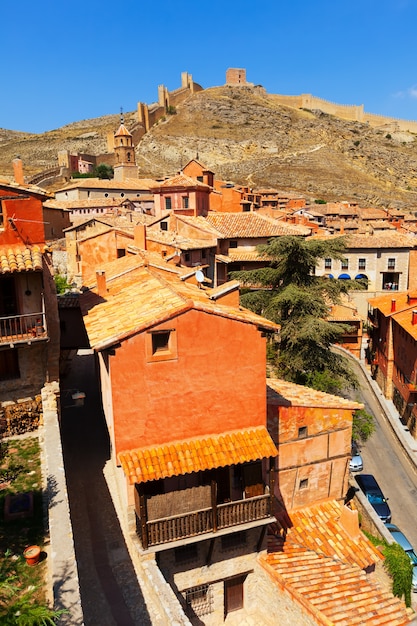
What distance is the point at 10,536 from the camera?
11.7m

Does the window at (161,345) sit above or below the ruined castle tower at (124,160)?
below

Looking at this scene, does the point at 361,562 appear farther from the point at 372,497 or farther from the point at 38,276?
the point at 38,276

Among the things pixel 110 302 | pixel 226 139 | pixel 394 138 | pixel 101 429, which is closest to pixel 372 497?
pixel 101 429

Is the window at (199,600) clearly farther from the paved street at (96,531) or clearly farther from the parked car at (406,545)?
the parked car at (406,545)

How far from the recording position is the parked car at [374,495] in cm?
2344

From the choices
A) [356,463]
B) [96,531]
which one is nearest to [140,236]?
[356,463]

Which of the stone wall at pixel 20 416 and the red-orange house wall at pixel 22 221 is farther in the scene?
the red-orange house wall at pixel 22 221

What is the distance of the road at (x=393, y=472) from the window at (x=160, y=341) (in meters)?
17.5

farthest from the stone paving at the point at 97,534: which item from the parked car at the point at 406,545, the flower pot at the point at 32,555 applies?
the parked car at the point at 406,545

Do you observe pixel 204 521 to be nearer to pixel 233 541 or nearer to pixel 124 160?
pixel 233 541

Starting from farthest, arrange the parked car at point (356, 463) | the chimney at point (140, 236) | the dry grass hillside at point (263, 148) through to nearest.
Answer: the dry grass hillside at point (263, 148) < the chimney at point (140, 236) < the parked car at point (356, 463)


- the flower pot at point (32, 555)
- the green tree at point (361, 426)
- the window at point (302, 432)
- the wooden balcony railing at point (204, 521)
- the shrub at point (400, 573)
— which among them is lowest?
the shrub at point (400, 573)

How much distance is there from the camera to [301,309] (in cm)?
2853

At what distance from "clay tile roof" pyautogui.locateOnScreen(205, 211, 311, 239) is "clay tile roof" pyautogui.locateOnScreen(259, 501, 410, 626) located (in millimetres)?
28582
